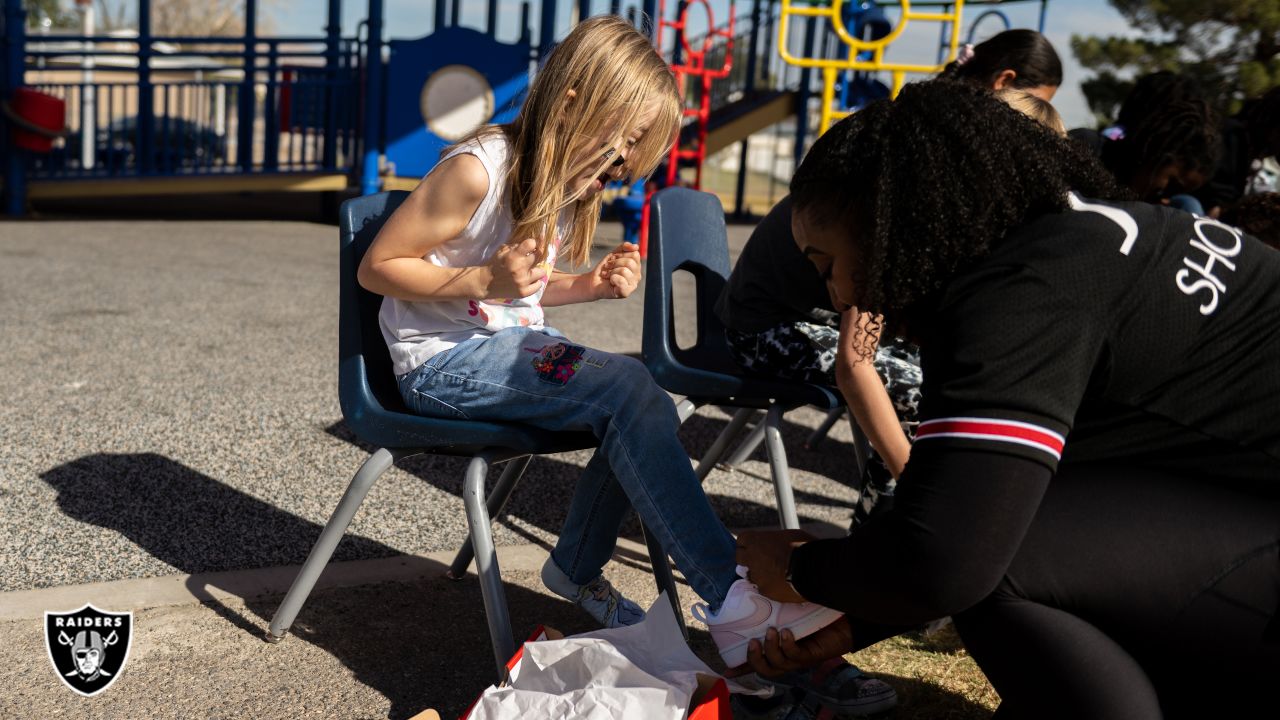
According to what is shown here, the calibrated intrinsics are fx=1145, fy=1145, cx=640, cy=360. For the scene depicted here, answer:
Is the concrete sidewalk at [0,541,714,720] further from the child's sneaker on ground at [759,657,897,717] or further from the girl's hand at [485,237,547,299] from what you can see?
the girl's hand at [485,237,547,299]

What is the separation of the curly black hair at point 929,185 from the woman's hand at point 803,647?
0.52 meters

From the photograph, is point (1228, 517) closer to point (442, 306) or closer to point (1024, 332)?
point (1024, 332)

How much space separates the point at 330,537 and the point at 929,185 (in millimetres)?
1367

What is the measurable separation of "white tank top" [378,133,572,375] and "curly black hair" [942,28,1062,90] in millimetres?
1464

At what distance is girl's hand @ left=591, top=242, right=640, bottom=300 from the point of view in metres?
2.33

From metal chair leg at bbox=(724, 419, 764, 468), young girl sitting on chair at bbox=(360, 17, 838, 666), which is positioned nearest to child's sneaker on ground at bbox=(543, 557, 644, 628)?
young girl sitting on chair at bbox=(360, 17, 838, 666)

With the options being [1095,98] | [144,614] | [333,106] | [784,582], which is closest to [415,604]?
[144,614]

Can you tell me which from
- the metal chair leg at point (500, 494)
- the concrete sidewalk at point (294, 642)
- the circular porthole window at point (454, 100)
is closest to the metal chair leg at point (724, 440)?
the concrete sidewalk at point (294, 642)

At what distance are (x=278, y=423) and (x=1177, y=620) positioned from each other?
2975 millimetres

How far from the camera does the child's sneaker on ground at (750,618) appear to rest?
179 cm

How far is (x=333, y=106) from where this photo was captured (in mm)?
9914

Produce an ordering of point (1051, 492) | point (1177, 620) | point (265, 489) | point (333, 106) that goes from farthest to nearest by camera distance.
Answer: point (333, 106)
point (265, 489)
point (1051, 492)
point (1177, 620)

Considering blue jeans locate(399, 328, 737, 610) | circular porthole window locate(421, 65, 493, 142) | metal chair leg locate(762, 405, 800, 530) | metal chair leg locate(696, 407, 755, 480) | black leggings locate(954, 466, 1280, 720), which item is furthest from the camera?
circular porthole window locate(421, 65, 493, 142)

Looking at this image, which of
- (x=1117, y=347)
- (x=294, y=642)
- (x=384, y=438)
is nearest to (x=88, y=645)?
(x=294, y=642)
